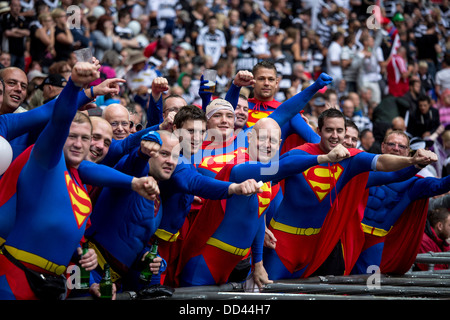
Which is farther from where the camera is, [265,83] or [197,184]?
[265,83]

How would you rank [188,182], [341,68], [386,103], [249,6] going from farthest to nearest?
[249,6] < [341,68] < [386,103] < [188,182]

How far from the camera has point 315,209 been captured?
5.48 meters

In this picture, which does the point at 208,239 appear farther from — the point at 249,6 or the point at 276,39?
the point at 249,6

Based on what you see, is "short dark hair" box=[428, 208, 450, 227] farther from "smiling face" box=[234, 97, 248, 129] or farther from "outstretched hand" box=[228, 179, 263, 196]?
"outstretched hand" box=[228, 179, 263, 196]

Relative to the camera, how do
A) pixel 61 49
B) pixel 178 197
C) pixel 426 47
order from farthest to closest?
pixel 426 47
pixel 61 49
pixel 178 197

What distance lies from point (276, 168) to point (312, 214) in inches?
42.3

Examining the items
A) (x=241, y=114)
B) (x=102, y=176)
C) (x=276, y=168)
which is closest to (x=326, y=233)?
(x=276, y=168)

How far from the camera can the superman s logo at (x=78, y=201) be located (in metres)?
3.85

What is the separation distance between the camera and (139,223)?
14.4 ft

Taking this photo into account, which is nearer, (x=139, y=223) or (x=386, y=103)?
(x=139, y=223)

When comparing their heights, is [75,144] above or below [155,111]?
above

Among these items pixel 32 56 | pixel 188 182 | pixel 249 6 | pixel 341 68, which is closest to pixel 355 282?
pixel 188 182

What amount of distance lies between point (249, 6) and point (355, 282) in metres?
11.4

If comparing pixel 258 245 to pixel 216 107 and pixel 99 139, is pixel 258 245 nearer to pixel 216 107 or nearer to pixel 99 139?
pixel 216 107
